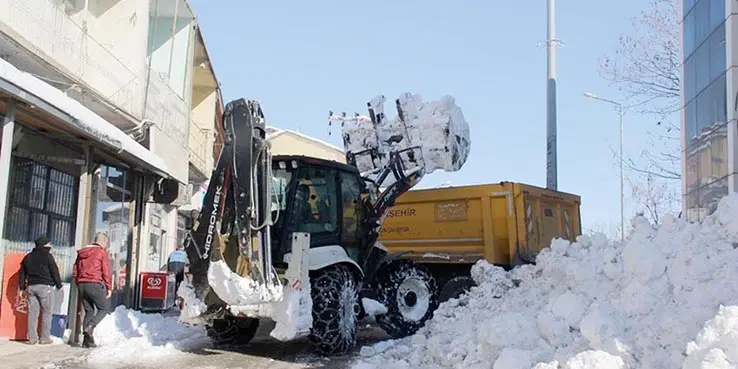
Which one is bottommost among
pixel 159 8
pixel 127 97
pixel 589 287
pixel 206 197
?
pixel 589 287

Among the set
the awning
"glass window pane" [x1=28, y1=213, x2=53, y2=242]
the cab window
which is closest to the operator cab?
the cab window

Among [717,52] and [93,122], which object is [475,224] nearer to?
[717,52]

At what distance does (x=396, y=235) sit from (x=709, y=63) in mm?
7041

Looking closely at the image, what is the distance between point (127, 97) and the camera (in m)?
13.7

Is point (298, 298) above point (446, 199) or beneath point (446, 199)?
beneath

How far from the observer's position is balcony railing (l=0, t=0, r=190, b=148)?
1066 centimetres

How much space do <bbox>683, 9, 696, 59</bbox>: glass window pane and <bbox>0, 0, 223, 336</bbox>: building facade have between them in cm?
1109

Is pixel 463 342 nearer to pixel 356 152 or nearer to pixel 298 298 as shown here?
pixel 298 298

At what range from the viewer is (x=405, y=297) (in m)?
10.7

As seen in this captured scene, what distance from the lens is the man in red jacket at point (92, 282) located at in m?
9.96

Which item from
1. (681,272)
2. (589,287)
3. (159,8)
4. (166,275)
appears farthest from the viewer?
(159,8)

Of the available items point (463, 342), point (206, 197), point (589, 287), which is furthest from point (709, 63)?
point (206, 197)

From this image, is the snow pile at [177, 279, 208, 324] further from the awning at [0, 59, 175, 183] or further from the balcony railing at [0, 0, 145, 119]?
the balcony railing at [0, 0, 145, 119]

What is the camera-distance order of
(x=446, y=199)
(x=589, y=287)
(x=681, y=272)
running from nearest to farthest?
(x=681, y=272) < (x=589, y=287) < (x=446, y=199)
